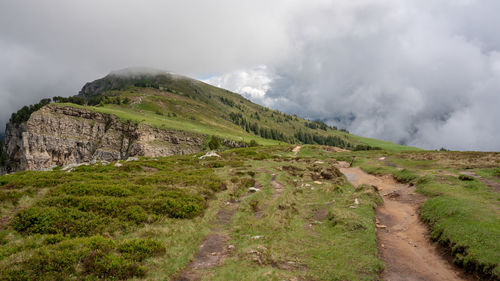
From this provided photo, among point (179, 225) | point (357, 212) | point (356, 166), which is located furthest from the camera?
point (356, 166)

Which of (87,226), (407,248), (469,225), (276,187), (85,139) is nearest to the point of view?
(87,226)

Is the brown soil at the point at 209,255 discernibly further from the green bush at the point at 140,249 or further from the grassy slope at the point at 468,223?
the grassy slope at the point at 468,223

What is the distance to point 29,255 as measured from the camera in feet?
28.5

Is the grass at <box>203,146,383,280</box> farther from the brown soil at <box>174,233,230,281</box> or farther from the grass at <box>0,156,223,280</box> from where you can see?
the grass at <box>0,156,223,280</box>

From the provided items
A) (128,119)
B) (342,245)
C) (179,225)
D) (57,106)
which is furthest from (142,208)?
(57,106)

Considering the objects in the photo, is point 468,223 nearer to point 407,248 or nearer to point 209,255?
point 407,248

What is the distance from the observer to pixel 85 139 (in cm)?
10588

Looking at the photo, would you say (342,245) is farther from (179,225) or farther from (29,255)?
(29,255)

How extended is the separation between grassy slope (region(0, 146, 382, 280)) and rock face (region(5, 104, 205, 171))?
9357 centimetres

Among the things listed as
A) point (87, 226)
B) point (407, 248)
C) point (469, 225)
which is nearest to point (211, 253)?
point (87, 226)

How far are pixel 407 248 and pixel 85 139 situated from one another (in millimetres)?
132816

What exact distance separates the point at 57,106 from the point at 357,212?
145 m

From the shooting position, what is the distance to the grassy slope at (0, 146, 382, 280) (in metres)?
8.91

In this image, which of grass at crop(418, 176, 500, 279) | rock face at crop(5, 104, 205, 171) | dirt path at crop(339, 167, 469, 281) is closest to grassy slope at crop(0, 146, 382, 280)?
dirt path at crop(339, 167, 469, 281)
